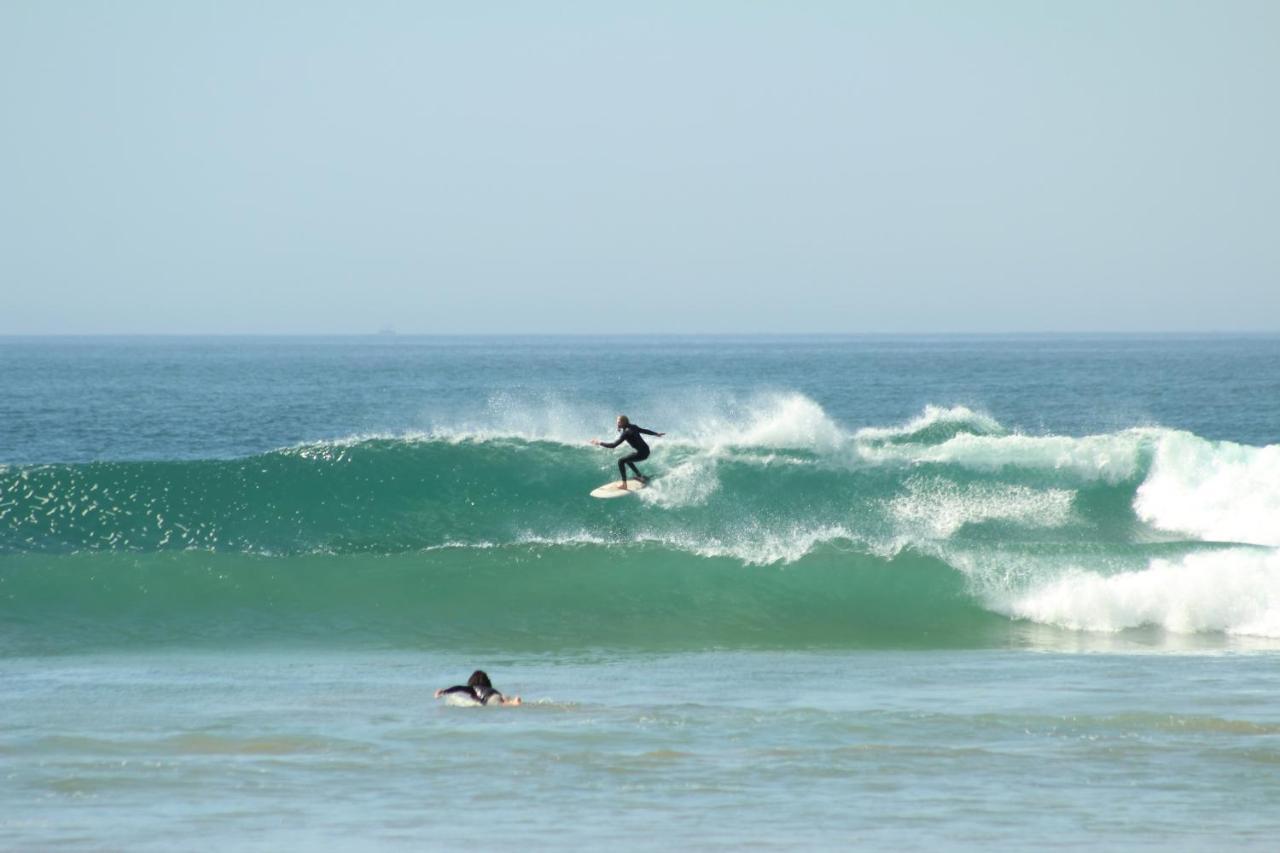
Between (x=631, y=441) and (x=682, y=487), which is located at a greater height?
(x=631, y=441)

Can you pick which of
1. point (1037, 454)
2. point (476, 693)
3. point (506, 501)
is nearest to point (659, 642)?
point (476, 693)

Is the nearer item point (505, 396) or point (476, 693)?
point (476, 693)

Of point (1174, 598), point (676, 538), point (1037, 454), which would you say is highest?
point (1037, 454)

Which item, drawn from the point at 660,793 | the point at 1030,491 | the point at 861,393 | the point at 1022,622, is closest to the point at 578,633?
the point at 1022,622

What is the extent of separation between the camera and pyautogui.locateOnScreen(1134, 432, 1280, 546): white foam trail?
21312 mm

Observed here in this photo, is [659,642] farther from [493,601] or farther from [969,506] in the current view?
[969,506]

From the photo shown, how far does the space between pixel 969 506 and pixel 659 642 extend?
7100 mm

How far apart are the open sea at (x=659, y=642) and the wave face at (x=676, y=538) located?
64 millimetres

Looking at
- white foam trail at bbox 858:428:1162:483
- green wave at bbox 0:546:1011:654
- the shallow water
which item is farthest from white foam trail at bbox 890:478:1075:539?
the shallow water

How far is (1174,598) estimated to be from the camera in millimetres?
16906

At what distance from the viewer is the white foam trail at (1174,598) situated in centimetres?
1662

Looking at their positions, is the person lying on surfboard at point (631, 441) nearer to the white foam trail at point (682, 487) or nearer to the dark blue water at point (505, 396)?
the white foam trail at point (682, 487)

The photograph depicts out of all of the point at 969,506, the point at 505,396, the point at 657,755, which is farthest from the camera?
the point at 505,396

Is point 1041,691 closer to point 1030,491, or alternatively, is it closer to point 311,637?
point 311,637
